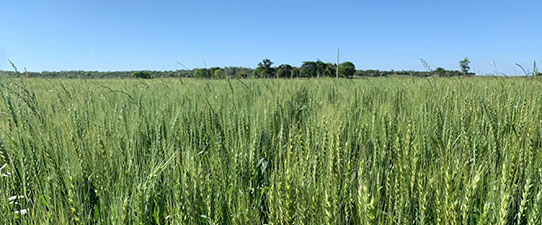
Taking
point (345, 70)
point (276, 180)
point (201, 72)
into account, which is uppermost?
point (345, 70)

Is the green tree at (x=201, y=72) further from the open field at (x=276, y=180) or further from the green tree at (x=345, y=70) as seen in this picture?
the green tree at (x=345, y=70)

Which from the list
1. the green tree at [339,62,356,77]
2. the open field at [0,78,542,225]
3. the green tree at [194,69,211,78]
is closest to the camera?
the open field at [0,78,542,225]

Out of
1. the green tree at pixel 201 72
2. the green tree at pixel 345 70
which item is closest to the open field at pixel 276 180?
the green tree at pixel 201 72

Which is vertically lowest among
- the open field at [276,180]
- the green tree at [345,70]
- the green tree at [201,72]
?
the open field at [276,180]

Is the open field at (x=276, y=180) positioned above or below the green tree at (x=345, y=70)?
below

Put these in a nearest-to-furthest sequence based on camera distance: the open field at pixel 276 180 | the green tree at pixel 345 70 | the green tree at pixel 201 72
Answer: the open field at pixel 276 180, the green tree at pixel 201 72, the green tree at pixel 345 70

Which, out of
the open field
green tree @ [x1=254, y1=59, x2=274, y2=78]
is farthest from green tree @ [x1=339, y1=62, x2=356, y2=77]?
the open field

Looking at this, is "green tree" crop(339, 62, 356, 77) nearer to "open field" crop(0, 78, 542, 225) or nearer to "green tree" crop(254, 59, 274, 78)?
"green tree" crop(254, 59, 274, 78)

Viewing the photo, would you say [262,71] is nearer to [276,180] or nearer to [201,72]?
[201,72]

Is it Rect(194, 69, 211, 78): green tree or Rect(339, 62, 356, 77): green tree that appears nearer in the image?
Rect(194, 69, 211, 78): green tree

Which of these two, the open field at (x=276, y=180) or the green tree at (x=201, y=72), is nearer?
the open field at (x=276, y=180)

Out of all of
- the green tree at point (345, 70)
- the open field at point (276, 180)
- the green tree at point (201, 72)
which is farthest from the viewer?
the green tree at point (345, 70)

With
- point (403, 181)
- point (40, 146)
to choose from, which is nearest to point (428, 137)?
point (403, 181)

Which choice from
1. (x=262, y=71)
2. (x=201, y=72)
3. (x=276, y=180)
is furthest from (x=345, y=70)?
(x=276, y=180)
